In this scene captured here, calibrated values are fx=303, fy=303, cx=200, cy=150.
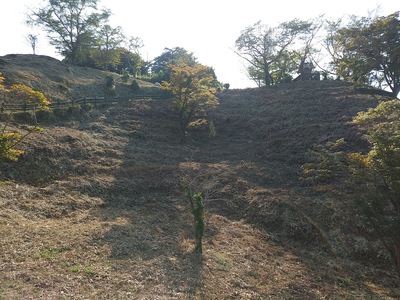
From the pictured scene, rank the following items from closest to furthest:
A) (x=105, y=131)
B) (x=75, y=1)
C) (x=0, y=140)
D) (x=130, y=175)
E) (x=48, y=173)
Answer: (x=0, y=140), (x=48, y=173), (x=130, y=175), (x=105, y=131), (x=75, y=1)

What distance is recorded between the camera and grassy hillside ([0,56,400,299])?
33.1ft

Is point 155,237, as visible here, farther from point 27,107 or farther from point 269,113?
point 269,113

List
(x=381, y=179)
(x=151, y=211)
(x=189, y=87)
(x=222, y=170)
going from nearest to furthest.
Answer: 1. (x=381, y=179)
2. (x=151, y=211)
3. (x=222, y=170)
4. (x=189, y=87)

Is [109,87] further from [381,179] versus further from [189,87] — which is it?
[381,179]

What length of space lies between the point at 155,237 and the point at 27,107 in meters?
16.7

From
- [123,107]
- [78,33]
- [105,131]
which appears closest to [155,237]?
[105,131]

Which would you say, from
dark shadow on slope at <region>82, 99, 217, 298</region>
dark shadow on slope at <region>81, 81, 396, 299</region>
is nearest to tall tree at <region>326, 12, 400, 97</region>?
dark shadow on slope at <region>81, 81, 396, 299</region>

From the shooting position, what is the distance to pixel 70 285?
8922 mm

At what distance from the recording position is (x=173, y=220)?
15672mm

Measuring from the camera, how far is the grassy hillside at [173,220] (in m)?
10.1

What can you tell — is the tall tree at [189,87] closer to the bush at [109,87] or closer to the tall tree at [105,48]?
the bush at [109,87]

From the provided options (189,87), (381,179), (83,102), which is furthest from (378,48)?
(83,102)

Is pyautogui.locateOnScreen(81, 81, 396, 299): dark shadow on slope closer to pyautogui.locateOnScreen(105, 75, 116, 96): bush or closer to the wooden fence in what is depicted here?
the wooden fence

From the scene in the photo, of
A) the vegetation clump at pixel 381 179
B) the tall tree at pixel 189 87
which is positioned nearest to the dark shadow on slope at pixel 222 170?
the vegetation clump at pixel 381 179
